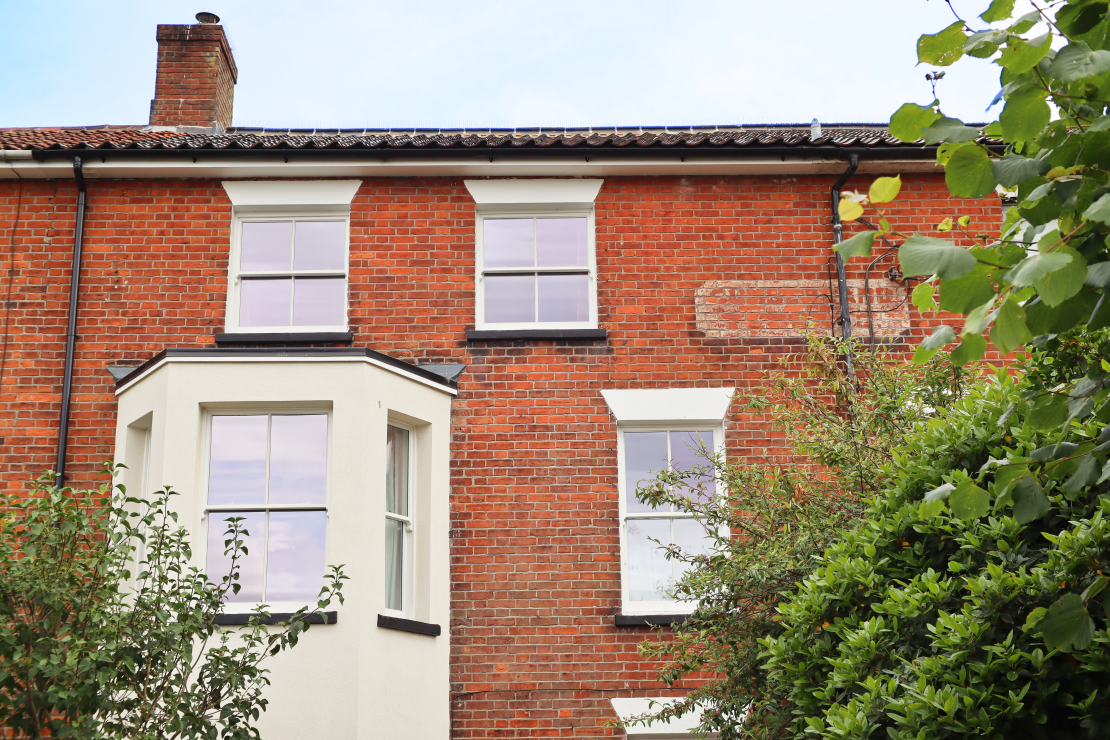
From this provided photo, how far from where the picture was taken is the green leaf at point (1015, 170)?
113 inches

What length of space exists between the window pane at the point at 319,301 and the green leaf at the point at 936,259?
8.55m

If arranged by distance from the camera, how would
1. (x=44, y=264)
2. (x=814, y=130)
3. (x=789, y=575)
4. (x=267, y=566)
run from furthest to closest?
(x=814, y=130) < (x=44, y=264) < (x=267, y=566) < (x=789, y=575)

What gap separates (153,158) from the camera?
34.9 ft

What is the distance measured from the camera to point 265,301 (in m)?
10.7

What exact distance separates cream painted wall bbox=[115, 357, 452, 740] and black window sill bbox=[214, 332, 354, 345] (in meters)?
0.97

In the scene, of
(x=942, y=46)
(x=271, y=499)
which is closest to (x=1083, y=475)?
(x=942, y=46)

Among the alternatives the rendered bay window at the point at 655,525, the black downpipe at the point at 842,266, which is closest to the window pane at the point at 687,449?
the rendered bay window at the point at 655,525

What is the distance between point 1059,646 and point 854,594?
1.57 metres

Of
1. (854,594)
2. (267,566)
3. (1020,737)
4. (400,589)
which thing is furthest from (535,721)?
(1020,737)

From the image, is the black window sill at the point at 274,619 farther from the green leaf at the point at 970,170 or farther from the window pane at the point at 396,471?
the green leaf at the point at 970,170

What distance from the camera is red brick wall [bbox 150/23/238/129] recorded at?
14.2m

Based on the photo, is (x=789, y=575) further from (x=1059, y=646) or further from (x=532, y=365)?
(x=532, y=365)

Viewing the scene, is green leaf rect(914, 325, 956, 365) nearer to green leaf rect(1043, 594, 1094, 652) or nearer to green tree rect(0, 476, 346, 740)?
green leaf rect(1043, 594, 1094, 652)

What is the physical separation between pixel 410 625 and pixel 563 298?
3.76 meters
